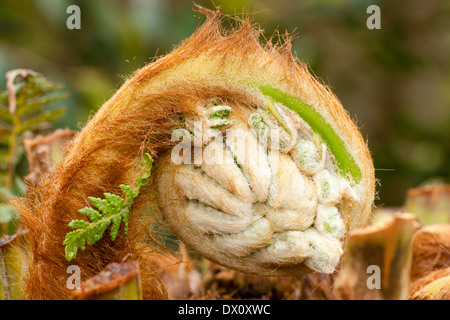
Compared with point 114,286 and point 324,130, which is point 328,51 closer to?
point 324,130

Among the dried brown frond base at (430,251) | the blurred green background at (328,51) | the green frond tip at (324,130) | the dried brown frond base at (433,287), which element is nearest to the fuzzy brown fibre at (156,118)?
the green frond tip at (324,130)

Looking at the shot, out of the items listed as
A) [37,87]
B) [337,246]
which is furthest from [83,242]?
[37,87]

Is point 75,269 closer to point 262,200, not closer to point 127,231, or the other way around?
point 127,231

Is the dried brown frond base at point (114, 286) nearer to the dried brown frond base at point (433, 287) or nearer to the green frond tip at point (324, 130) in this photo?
the green frond tip at point (324, 130)

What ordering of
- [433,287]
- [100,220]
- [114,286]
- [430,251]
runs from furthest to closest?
[430,251]
[433,287]
[100,220]
[114,286]

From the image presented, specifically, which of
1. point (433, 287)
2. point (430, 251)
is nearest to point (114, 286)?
point (433, 287)
